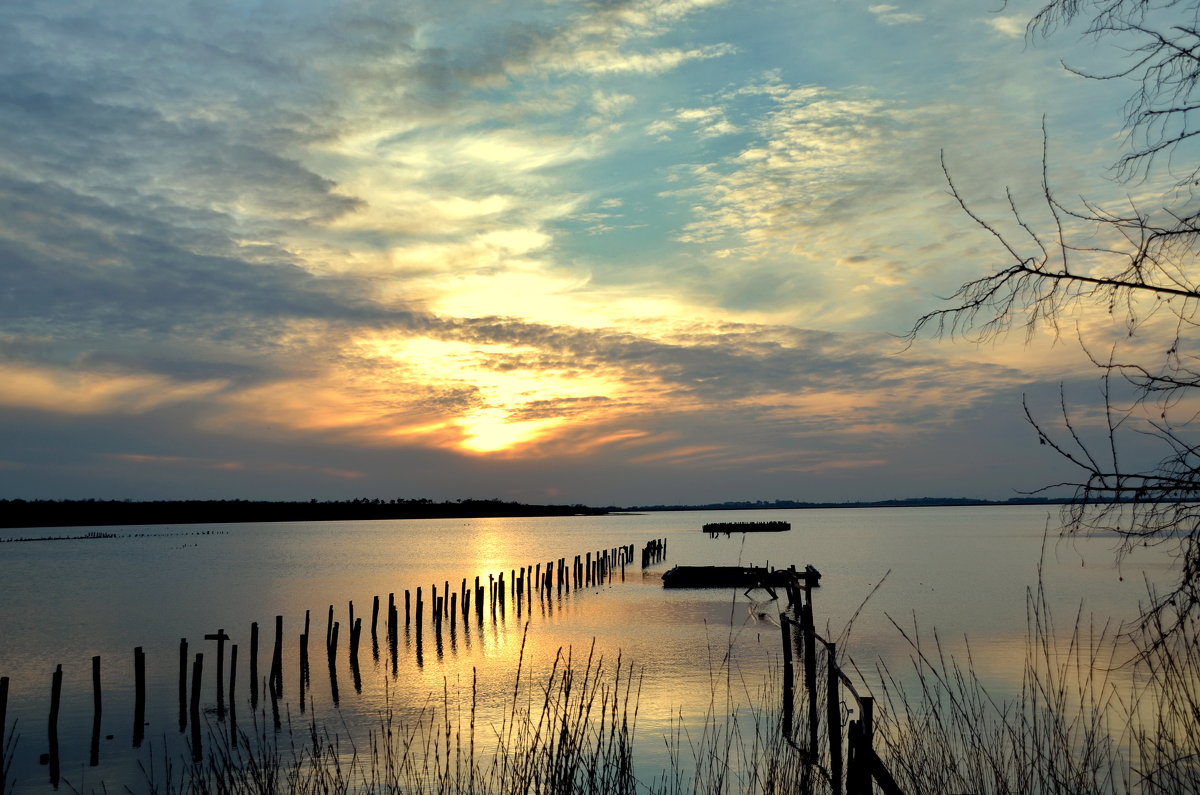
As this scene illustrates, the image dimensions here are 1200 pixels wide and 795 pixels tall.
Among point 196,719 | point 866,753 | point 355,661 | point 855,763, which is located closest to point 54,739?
point 196,719

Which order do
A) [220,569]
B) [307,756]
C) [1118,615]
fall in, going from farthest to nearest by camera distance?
1. [220,569]
2. [1118,615]
3. [307,756]

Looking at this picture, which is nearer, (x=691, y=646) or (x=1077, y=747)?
(x=1077, y=747)

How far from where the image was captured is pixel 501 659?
3189 cm

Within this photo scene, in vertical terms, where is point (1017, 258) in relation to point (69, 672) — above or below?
above

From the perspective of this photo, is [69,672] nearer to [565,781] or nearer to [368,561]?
[565,781]

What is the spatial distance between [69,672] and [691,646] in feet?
67.9

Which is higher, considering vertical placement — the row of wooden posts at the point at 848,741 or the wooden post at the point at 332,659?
the row of wooden posts at the point at 848,741

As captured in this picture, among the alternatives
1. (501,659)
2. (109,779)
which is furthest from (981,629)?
(109,779)

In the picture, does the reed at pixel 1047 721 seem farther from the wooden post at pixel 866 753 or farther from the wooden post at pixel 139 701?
the wooden post at pixel 139 701

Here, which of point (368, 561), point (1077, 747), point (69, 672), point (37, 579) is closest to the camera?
point (1077, 747)

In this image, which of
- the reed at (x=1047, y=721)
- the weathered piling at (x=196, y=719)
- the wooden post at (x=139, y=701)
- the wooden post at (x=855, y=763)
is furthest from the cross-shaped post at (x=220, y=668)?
the wooden post at (x=855, y=763)

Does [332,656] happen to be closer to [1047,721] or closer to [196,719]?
[196,719]

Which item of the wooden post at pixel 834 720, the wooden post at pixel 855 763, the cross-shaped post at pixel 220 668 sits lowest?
the cross-shaped post at pixel 220 668

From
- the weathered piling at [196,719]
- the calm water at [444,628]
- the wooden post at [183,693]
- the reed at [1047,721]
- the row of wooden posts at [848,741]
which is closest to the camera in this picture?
the row of wooden posts at [848,741]
